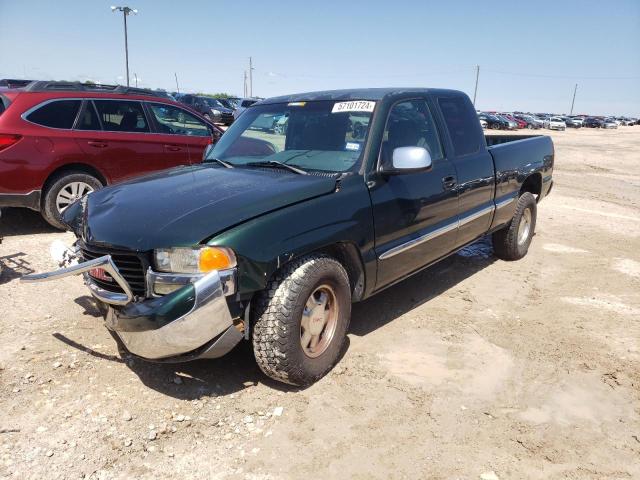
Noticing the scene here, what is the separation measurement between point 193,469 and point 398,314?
7.70 ft

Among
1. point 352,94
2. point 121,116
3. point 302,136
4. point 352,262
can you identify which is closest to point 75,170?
point 121,116

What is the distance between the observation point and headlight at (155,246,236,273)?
2.64 metres

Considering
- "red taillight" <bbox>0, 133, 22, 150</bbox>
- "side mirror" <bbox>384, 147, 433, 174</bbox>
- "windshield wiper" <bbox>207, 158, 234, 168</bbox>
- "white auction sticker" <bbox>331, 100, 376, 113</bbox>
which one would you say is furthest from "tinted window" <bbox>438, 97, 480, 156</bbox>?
"red taillight" <bbox>0, 133, 22, 150</bbox>

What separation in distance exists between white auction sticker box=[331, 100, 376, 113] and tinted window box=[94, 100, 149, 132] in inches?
161

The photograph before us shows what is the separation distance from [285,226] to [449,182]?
1.89 metres

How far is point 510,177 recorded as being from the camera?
5344 mm

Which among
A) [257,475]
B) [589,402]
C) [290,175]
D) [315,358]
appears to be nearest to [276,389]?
[315,358]

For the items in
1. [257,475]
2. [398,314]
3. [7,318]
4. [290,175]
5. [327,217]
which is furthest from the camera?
[398,314]

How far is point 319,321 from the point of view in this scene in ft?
10.7

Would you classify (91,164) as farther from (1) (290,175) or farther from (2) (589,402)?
(2) (589,402)

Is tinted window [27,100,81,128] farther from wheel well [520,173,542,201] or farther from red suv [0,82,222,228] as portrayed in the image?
wheel well [520,173,542,201]

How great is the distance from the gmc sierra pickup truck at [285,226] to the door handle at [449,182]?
2 cm

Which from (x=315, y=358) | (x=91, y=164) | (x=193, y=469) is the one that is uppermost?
(x=91, y=164)

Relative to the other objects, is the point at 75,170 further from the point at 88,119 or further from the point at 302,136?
the point at 302,136
